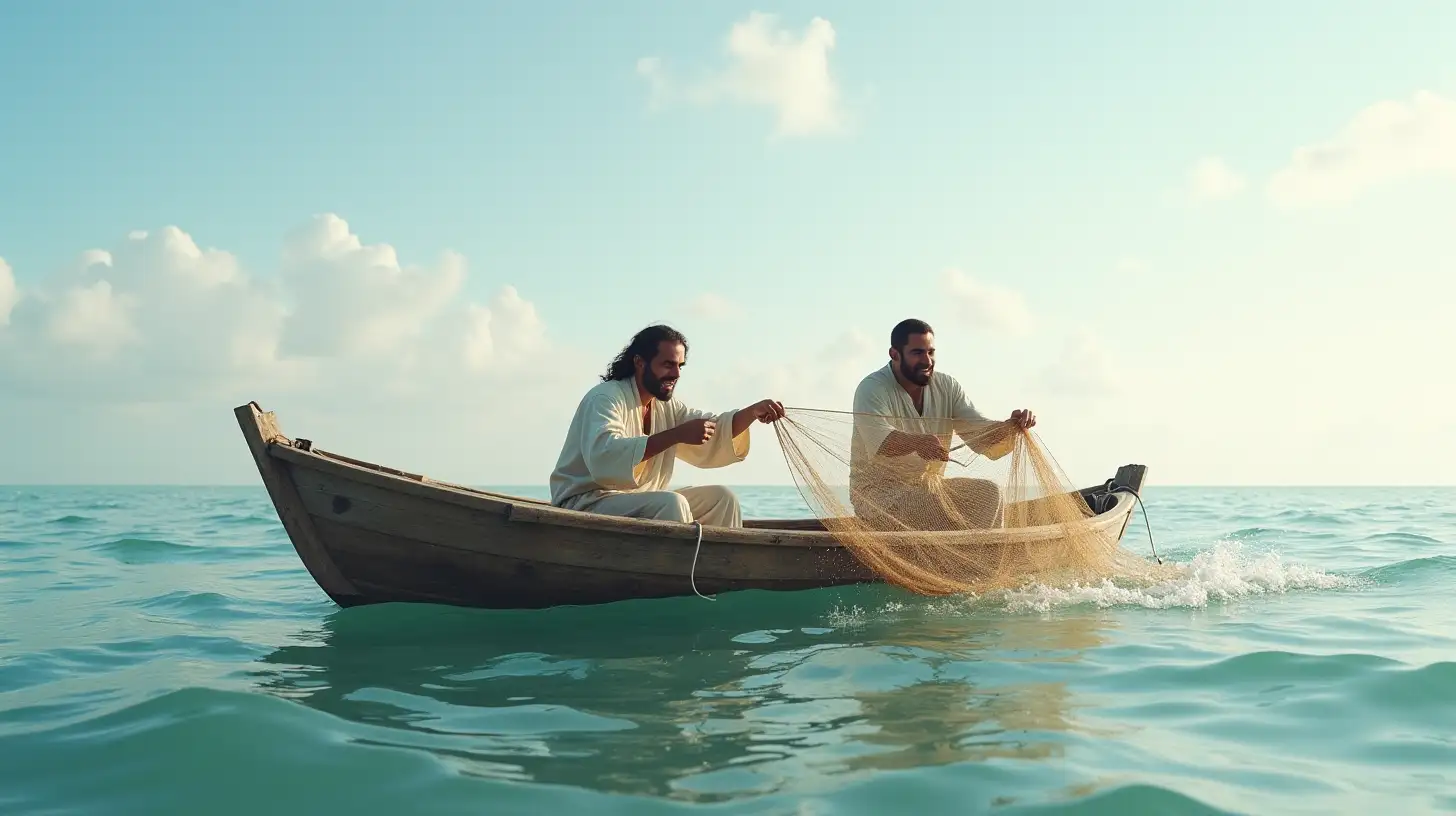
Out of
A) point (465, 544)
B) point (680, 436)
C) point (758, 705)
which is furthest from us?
point (680, 436)

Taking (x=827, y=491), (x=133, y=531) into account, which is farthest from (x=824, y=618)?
(x=133, y=531)

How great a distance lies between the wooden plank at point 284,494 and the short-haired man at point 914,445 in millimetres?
3121

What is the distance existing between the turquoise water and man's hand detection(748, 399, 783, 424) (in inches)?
42.2

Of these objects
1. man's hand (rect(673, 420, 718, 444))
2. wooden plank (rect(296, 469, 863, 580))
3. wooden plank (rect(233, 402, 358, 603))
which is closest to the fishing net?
man's hand (rect(673, 420, 718, 444))

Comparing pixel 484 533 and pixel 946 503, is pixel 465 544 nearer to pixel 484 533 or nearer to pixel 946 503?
pixel 484 533

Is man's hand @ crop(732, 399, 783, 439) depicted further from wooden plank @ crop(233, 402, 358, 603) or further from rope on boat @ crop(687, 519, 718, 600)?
wooden plank @ crop(233, 402, 358, 603)

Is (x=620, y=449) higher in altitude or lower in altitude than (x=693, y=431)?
lower

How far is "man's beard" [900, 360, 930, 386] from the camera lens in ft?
22.9

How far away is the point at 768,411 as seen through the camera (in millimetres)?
6188

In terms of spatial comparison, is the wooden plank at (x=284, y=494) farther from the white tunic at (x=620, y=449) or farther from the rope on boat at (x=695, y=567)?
the rope on boat at (x=695, y=567)

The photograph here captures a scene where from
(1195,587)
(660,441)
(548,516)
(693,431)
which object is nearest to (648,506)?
(660,441)

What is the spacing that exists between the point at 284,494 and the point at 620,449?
72.1 inches

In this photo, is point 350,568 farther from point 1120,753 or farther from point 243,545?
point 243,545

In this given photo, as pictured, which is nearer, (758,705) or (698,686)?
(758,705)
